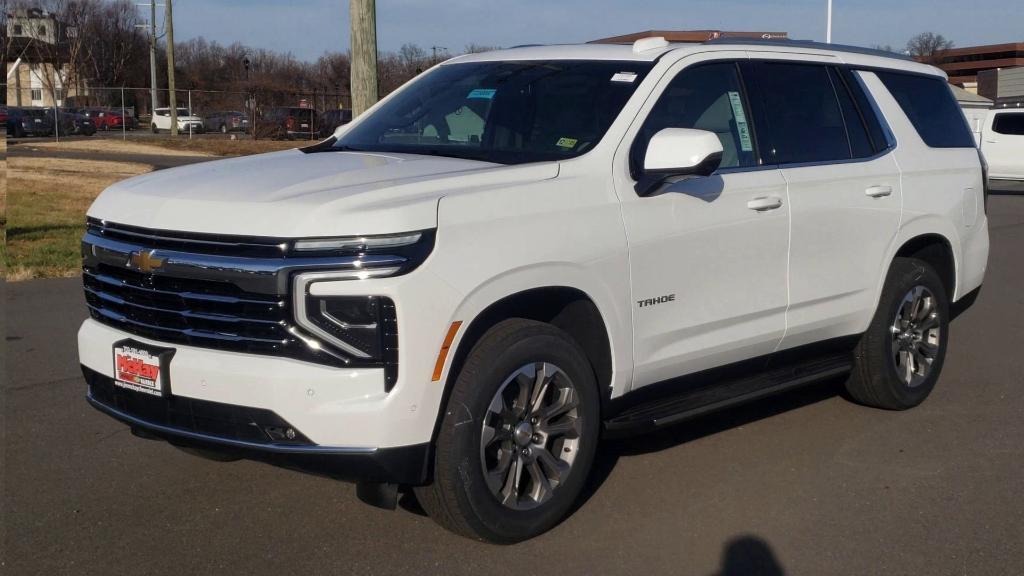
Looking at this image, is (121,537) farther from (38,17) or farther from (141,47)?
(141,47)

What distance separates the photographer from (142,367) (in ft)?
14.2

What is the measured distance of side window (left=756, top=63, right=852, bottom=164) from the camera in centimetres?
581

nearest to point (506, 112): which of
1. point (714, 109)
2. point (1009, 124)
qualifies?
point (714, 109)

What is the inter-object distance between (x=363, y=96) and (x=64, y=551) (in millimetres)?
7567

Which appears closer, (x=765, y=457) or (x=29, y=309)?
(x=765, y=457)

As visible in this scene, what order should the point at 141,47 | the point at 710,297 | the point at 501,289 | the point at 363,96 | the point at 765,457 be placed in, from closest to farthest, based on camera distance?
the point at 501,289, the point at 710,297, the point at 765,457, the point at 363,96, the point at 141,47

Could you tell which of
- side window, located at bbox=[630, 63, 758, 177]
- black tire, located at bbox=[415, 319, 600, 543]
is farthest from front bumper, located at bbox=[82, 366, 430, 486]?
side window, located at bbox=[630, 63, 758, 177]

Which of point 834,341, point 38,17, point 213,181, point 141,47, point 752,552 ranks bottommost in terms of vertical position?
point 752,552

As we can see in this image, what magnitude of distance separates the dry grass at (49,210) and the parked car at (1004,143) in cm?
2018

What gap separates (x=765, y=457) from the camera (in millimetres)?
5746

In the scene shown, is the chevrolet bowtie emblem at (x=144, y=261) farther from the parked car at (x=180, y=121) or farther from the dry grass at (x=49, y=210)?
the parked car at (x=180, y=121)

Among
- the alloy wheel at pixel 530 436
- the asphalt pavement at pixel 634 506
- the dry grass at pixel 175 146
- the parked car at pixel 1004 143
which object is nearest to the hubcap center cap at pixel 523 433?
the alloy wheel at pixel 530 436

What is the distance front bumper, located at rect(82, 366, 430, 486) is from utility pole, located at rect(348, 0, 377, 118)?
743cm

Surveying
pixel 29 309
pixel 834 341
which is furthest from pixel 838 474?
pixel 29 309
